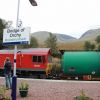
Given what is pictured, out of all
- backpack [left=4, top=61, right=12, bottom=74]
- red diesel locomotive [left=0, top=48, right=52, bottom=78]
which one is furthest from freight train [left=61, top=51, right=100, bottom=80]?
backpack [left=4, top=61, right=12, bottom=74]

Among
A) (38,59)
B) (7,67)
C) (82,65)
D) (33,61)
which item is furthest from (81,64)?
(7,67)

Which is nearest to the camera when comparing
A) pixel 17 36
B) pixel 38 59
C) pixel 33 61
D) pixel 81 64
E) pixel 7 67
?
pixel 17 36

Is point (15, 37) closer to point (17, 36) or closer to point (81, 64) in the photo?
point (17, 36)

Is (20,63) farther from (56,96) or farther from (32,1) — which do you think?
(32,1)

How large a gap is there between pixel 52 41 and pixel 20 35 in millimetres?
70446

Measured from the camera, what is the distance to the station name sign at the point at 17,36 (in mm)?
15711

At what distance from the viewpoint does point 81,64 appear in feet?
126

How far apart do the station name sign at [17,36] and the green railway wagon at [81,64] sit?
2266 centimetres

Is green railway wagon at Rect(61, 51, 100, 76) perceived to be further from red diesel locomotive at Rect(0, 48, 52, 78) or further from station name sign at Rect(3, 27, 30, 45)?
station name sign at Rect(3, 27, 30, 45)

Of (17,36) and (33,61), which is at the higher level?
(17,36)

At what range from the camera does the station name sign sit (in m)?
15.7

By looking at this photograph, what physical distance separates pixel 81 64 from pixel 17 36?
75.6 ft

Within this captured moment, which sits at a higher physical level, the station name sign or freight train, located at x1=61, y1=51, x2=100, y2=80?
the station name sign

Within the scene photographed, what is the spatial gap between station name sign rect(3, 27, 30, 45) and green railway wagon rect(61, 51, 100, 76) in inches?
892
